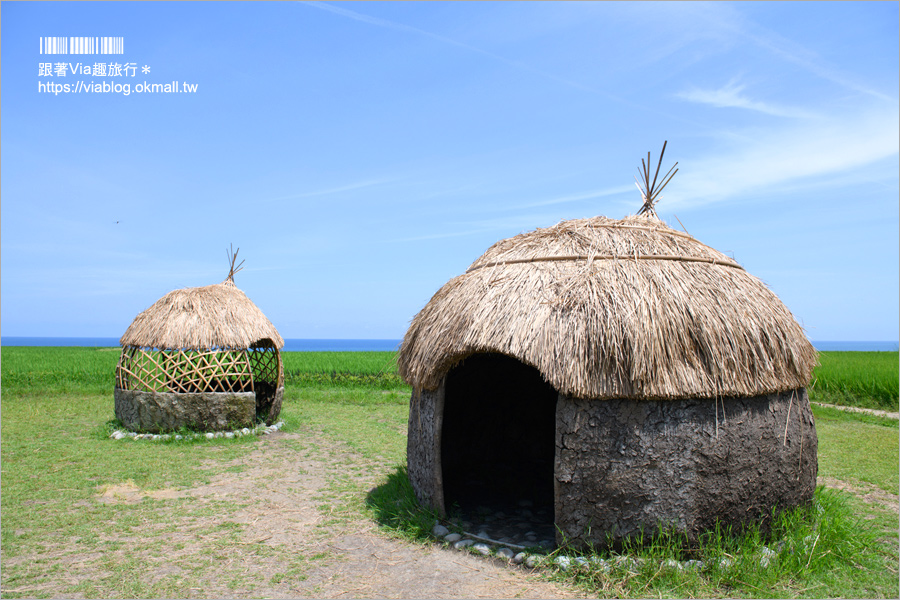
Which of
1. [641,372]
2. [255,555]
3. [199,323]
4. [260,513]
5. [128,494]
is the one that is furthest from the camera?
[199,323]

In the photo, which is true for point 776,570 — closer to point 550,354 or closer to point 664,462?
point 664,462

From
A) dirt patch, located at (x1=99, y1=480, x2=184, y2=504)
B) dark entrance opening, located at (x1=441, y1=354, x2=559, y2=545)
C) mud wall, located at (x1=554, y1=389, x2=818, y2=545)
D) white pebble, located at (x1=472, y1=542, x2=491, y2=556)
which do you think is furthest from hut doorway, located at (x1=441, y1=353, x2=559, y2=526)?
dirt patch, located at (x1=99, y1=480, x2=184, y2=504)

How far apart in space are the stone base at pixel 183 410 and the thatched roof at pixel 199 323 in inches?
38.3

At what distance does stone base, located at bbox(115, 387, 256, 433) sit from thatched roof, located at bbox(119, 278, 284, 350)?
3.19 ft

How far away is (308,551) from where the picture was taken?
6016mm

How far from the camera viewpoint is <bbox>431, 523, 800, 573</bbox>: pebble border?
521cm

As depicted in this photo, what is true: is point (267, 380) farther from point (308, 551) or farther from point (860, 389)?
point (860, 389)

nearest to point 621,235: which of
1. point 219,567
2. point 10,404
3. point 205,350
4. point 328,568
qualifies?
point 328,568

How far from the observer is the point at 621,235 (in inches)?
263

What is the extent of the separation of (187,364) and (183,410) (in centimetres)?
90

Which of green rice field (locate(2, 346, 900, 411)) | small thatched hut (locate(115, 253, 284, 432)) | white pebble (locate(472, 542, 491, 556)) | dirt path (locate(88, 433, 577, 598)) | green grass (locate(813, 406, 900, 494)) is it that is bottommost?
green grass (locate(813, 406, 900, 494))

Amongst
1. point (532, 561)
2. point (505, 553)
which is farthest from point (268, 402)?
point (532, 561)

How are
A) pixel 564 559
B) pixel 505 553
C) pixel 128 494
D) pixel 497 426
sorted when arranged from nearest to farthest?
1. pixel 564 559
2. pixel 505 553
3. pixel 128 494
4. pixel 497 426

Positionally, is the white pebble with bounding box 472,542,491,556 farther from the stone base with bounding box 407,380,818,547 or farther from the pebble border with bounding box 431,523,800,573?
the stone base with bounding box 407,380,818,547
